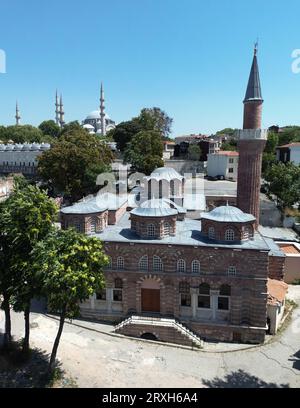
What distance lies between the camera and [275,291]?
2088 centimetres

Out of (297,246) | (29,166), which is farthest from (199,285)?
(29,166)

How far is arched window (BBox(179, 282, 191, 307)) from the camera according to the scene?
19.1m

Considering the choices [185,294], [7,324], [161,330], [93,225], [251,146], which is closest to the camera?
[7,324]

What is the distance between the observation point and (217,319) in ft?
62.5

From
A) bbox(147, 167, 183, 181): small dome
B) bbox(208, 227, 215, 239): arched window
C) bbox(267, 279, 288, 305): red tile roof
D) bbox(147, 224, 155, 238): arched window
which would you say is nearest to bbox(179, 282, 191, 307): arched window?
bbox(208, 227, 215, 239): arched window

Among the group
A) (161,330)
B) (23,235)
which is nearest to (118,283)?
(161,330)

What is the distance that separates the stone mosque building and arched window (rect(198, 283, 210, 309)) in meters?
0.06

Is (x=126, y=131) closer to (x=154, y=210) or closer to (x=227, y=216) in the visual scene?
(x=154, y=210)

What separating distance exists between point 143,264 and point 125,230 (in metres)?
2.85

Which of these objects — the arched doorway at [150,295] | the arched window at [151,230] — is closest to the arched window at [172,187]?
the arched window at [151,230]

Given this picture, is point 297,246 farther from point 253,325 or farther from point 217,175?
point 217,175

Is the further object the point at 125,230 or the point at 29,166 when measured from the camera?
the point at 29,166

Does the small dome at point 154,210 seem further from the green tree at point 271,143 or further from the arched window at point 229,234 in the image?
the green tree at point 271,143

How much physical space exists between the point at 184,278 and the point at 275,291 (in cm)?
651
